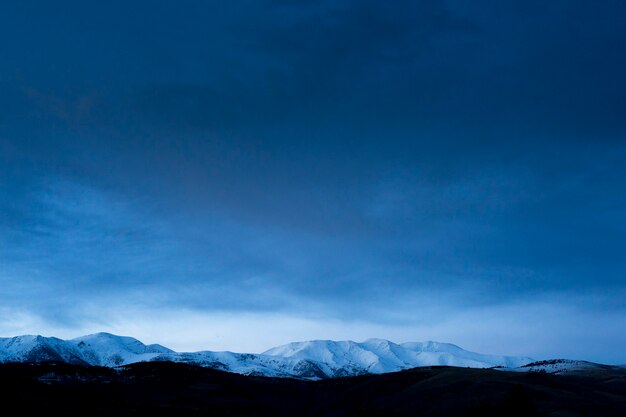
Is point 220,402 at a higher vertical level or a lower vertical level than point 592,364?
lower

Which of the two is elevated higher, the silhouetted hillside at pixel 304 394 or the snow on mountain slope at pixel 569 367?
the snow on mountain slope at pixel 569 367

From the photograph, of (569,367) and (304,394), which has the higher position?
(569,367)

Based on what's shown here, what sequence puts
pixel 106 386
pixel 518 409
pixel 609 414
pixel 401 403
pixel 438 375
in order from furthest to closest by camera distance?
pixel 106 386, pixel 438 375, pixel 401 403, pixel 609 414, pixel 518 409

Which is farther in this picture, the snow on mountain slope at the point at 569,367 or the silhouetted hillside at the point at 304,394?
the snow on mountain slope at the point at 569,367

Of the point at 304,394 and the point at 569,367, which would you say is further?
the point at 304,394

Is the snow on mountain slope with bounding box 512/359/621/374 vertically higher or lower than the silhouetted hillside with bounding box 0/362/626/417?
higher

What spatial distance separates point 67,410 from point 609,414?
69514 mm

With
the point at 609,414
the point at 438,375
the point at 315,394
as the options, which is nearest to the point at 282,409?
the point at 315,394

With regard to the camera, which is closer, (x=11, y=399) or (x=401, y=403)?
(x=11, y=399)

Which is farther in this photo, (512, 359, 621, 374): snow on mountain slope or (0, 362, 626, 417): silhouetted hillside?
(512, 359, 621, 374): snow on mountain slope

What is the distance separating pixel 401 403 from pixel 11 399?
5540 cm

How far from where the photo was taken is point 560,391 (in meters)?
76.2

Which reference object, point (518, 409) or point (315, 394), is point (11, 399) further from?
point (315, 394)

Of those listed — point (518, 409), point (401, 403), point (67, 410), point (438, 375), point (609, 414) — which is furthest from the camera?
point (438, 375)
